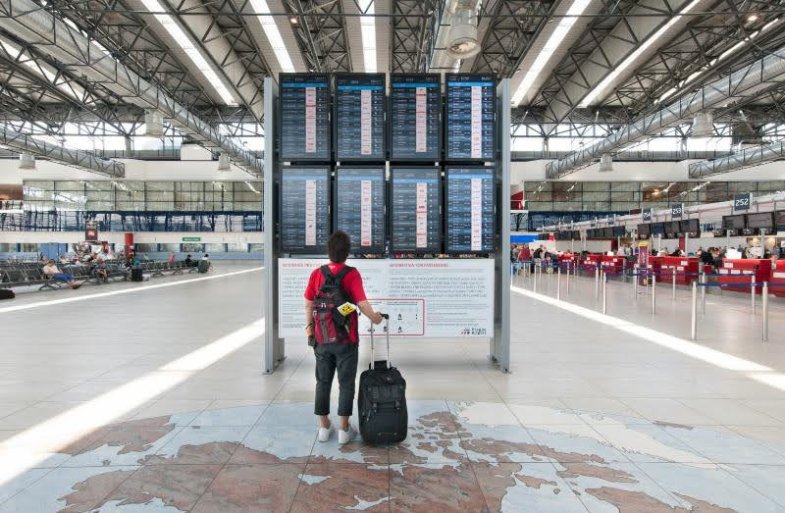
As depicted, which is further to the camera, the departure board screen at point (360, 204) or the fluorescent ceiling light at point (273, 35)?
the fluorescent ceiling light at point (273, 35)

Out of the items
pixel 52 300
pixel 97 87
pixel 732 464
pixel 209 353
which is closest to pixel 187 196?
pixel 97 87

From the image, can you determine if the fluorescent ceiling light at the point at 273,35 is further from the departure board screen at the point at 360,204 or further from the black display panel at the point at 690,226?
the black display panel at the point at 690,226

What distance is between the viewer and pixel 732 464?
9.55 ft

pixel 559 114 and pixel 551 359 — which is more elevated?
pixel 559 114

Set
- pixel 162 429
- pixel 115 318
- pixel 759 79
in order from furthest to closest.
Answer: pixel 759 79
pixel 115 318
pixel 162 429

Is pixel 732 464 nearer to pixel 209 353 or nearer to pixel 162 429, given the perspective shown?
pixel 162 429

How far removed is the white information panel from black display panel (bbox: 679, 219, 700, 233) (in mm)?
15276

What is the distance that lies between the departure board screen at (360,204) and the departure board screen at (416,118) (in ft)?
1.30

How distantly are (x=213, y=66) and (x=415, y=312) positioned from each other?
1789 centimetres

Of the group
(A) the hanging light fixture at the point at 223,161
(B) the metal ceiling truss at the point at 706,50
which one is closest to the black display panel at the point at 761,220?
(B) the metal ceiling truss at the point at 706,50

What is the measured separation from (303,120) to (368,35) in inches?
521

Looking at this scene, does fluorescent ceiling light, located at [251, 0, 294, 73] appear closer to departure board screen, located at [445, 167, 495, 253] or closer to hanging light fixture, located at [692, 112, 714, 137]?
departure board screen, located at [445, 167, 495, 253]

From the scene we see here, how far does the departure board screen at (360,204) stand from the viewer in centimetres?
521

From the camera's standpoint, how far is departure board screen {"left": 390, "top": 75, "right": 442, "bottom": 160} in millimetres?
5258
